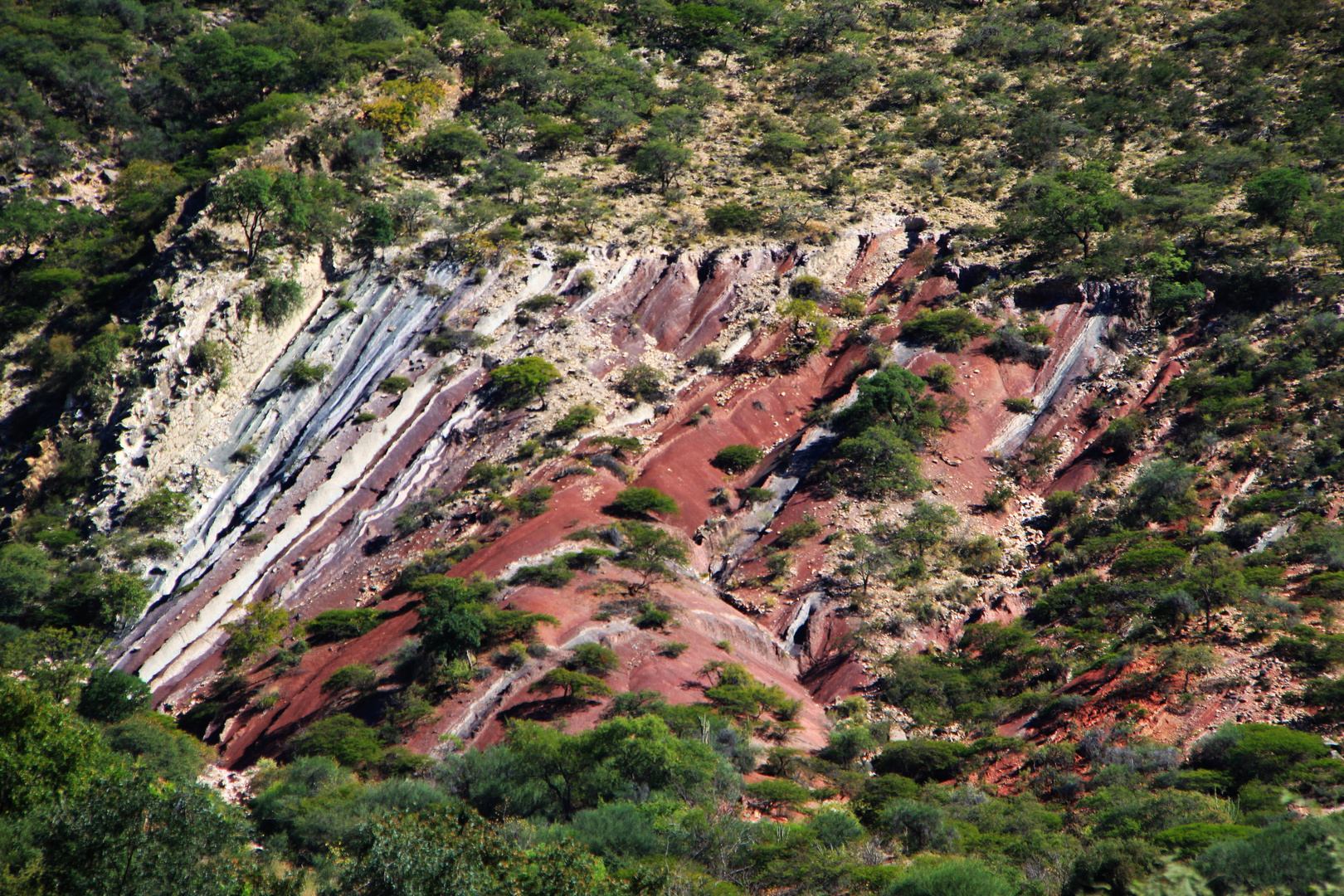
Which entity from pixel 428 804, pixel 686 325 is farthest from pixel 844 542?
pixel 428 804

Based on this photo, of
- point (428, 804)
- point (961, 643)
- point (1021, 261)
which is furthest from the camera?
point (1021, 261)

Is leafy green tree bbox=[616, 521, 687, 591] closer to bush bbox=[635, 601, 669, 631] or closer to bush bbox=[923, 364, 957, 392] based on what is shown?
bush bbox=[635, 601, 669, 631]

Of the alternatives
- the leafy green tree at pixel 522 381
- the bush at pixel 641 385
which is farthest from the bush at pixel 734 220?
the leafy green tree at pixel 522 381

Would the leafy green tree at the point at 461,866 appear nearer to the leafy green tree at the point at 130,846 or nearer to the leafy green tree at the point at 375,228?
the leafy green tree at the point at 130,846

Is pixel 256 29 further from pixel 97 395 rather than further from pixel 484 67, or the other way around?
pixel 97 395

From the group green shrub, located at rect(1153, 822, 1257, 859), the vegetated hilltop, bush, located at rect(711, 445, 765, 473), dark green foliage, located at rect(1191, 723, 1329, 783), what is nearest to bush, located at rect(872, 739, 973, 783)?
the vegetated hilltop

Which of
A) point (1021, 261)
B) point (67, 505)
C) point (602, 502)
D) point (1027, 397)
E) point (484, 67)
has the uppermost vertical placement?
point (484, 67)

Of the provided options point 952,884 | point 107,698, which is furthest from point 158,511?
point 952,884
